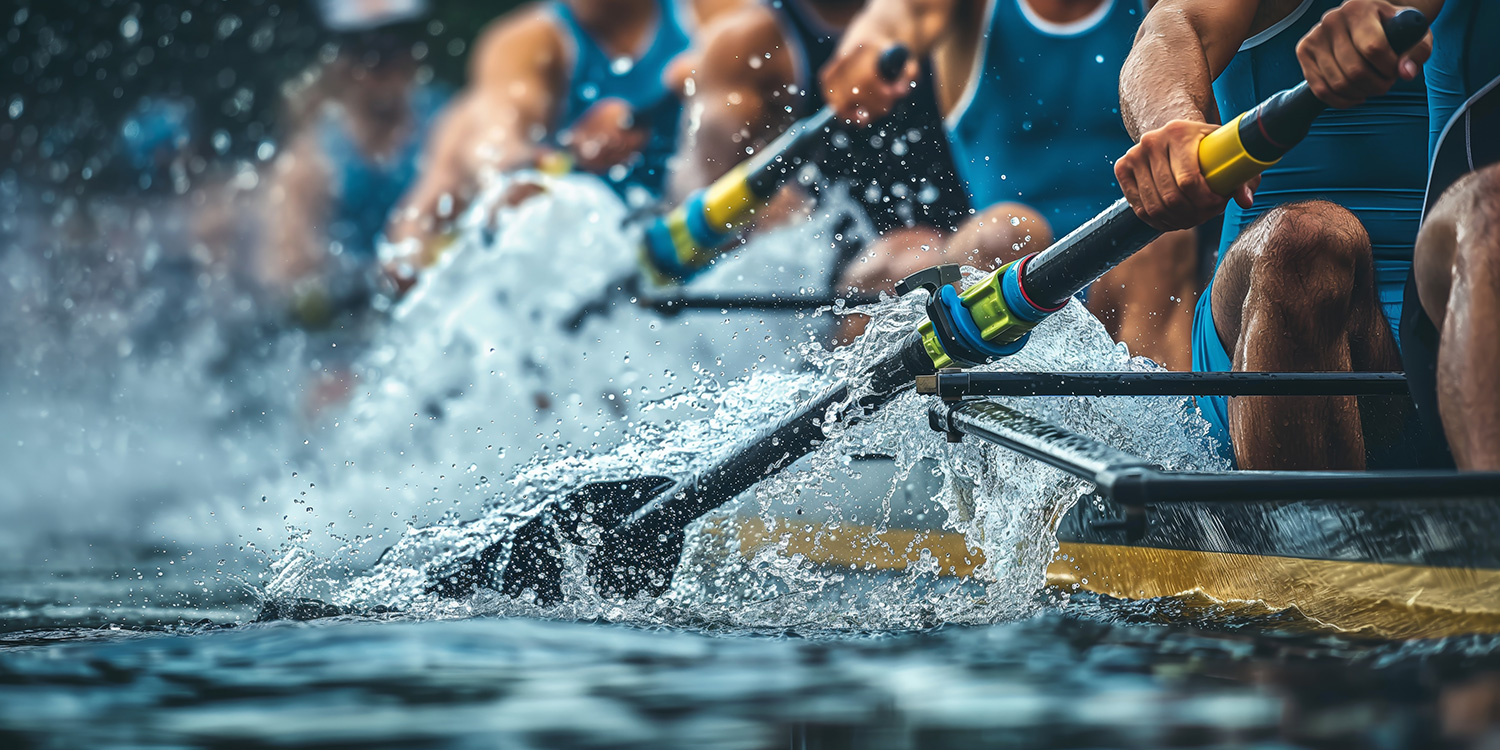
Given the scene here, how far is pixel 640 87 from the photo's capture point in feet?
8.89

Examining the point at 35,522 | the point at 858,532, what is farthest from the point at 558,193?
the point at 858,532

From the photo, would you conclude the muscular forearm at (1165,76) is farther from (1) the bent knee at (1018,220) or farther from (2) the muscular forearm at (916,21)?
(2) the muscular forearm at (916,21)

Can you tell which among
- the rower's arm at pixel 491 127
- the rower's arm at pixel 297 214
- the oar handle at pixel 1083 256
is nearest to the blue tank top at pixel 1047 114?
the oar handle at pixel 1083 256

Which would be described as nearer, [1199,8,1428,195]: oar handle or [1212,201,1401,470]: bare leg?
[1199,8,1428,195]: oar handle

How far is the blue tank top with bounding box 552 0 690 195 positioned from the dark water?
2.07 metres

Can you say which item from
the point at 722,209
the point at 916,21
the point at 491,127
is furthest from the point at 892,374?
the point at 491,127

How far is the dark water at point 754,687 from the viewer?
0.32m

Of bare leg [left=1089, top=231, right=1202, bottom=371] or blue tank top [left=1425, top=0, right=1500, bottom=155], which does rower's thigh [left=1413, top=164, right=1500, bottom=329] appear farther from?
bare leg [left=1089, top=231, right=1202, bottom=371]

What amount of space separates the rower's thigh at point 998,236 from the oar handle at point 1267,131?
0.90 meters

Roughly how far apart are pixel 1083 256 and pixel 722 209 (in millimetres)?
948

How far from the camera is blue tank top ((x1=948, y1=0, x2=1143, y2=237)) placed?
157cm

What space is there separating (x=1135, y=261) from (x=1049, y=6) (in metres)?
0.50

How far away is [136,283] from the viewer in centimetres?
388

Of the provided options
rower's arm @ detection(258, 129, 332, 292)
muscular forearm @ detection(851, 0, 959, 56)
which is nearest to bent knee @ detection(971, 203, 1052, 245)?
muscular forearm @ detection(851, 0, 959, 56)
